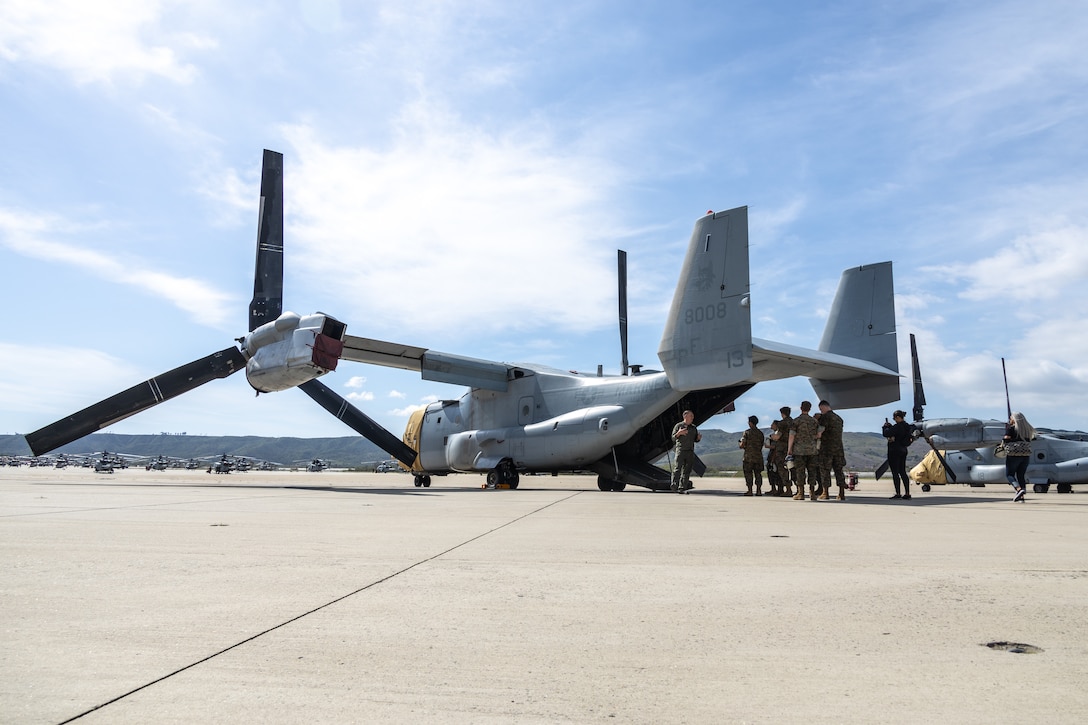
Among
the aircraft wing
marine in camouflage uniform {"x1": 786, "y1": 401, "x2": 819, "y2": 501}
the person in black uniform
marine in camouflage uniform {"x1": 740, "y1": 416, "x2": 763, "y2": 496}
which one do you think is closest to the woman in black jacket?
the person in black uniform

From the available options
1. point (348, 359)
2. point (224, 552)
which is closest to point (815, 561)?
point (224, 552)

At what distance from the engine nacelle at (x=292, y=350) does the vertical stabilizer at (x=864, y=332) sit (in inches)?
440

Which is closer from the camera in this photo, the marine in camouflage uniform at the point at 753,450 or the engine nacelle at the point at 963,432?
the marine in camouflage uniform at the point at 753,450

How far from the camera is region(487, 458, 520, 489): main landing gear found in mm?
18062

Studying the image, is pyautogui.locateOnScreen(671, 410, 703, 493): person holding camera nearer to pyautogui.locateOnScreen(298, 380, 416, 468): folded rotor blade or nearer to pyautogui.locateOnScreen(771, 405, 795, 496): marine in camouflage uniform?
pyautogui.locateOnScreen(771, 405, 795, 496): marine in camouflage uniform

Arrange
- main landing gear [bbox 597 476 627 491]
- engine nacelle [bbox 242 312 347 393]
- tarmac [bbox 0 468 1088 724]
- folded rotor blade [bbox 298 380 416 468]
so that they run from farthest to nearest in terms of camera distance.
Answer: folded rotor blade [bbox 298 380 416 468]
main landing gear [bbox 597 476 627 491]
engine nacelle [bbox 242 312 347 393]
tarmac [bbox 0 468 1088 724]

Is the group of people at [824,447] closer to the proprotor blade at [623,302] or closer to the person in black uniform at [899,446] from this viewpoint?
the person in black uniform at [899,446]

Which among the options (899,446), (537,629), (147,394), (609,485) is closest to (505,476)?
(609,485)

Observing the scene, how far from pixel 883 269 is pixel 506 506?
34.7 ft

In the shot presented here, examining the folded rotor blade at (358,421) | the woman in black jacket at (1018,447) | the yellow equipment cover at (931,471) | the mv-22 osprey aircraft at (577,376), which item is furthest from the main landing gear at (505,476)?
the yellow equipment cover at (931,471)

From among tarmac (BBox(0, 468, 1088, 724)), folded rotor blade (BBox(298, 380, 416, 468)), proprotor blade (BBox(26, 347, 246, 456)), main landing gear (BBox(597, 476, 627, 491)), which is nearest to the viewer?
tarmac (BBox(0, 468, 1088, 724))

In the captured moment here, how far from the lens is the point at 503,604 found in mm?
3471

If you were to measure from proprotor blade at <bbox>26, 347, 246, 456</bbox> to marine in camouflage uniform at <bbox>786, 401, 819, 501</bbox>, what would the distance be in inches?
586

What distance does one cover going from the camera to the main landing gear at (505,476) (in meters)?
18.1
